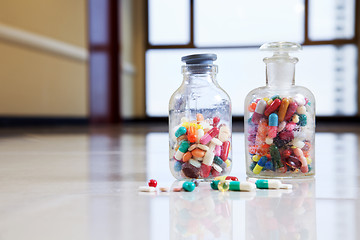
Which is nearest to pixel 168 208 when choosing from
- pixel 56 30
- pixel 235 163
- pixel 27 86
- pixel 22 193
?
pixel 22 193

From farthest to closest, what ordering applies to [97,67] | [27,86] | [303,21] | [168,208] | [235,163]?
[303,21] < [97,67] < [27,86] < [235,163] < [168,208]

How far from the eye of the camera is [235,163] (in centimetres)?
147

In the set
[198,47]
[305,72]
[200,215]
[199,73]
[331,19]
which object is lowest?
[200,215]

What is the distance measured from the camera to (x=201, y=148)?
3.25ft

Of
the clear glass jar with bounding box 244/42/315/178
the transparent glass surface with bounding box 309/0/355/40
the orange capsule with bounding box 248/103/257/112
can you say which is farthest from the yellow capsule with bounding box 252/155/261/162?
the transparent glass surface with bounding box 309/0/355/40

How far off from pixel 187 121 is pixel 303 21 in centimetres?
635

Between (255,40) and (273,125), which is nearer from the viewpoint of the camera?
(273,125)

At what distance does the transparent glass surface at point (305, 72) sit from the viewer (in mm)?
7012

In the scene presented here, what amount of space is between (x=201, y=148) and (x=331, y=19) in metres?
6.54

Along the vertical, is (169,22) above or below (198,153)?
above

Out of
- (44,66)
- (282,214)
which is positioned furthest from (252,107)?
(44,66)

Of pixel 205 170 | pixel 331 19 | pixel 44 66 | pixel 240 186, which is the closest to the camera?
pixel 240 186

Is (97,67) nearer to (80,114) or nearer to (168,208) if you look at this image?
(80,114)

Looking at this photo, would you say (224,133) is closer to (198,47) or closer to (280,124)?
(280,124)
